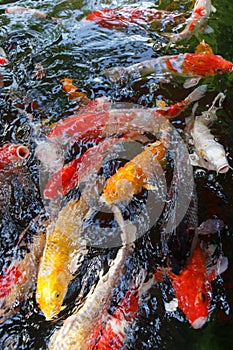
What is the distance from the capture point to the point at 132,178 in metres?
3.03

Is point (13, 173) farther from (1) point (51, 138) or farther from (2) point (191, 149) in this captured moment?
(2) point (191, 149)

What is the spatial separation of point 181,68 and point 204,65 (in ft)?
0.73

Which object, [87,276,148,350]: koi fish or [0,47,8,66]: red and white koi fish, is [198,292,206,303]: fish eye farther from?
[0,47,8,66]: red and white koi fish

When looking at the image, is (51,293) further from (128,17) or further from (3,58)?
(128,17)

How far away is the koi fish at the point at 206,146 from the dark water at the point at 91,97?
0.12 m

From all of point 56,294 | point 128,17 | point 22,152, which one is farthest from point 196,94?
point 56,294

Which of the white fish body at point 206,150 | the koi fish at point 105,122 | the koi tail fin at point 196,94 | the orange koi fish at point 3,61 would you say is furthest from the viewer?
the orange koi fish at point 3,61

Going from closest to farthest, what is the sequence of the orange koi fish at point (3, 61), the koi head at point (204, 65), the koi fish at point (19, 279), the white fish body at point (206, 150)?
the koi fish at point (19, 279) → the white fish body at point (206, 150) → the koi head at point (204, 65) → the orange koi fish at point (3, 61)

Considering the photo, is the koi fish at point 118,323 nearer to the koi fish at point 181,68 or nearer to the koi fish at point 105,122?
the koi fish at point 105,122

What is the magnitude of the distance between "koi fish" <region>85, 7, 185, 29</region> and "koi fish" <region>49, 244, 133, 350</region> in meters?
3.12

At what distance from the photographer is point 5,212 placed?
125 inches

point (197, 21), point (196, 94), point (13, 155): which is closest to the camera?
point (13, 155)

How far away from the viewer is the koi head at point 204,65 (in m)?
4.05

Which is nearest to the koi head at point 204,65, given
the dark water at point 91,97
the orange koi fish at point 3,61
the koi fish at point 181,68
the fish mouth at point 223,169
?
the koi fish at point 181,68
